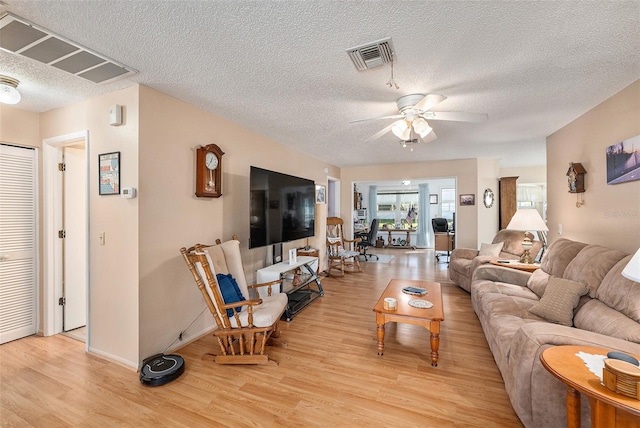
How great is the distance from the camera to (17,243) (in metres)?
2.86

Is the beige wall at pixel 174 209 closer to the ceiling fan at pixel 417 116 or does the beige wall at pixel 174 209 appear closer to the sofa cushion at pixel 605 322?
the ceiling fan at pixel 417 116

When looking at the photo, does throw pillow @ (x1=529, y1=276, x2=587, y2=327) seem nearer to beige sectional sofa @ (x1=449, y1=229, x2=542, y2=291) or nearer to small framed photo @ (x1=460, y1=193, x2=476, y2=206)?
beige sectional sofa @ (x1=449, y1=229, x2=542, y2=291)

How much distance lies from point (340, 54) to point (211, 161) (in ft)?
5.80

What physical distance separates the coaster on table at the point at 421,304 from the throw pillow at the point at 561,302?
2.70 ft

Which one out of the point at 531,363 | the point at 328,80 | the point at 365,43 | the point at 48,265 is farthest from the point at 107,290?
the point at 531,363

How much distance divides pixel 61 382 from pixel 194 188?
75.1 inches

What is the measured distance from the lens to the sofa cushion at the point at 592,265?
2121mm

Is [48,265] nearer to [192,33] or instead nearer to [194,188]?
[194,188]

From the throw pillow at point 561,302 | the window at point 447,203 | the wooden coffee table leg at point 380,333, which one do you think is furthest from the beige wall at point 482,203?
the wooden coffee table leg at point 380,333

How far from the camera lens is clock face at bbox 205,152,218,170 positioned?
9.42 ft

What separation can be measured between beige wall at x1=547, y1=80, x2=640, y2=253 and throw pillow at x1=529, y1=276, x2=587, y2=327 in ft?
2.29

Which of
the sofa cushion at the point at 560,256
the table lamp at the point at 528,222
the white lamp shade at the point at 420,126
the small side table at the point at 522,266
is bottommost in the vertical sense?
the small side table at the point at 522,266

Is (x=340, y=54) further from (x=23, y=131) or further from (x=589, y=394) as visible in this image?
(x=23, y=131)

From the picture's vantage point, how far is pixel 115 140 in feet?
8.02
